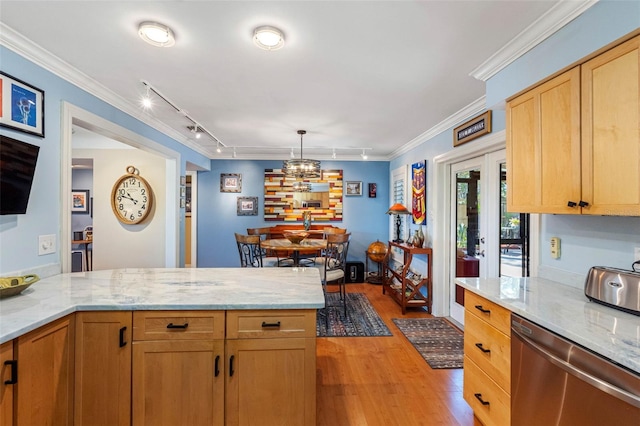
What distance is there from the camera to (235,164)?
18.2 ft

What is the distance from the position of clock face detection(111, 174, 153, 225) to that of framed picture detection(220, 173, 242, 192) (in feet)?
5.07

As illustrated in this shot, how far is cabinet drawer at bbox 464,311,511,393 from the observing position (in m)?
1.53

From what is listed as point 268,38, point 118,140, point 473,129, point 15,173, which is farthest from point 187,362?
point 473,129

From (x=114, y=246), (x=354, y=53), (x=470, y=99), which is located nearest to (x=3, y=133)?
(x=354, y=53)

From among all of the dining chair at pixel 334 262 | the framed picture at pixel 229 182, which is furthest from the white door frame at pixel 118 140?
the dining chair at pixel 334 262

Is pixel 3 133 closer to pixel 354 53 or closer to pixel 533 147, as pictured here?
pixel 354 53

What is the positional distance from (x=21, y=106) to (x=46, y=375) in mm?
1643

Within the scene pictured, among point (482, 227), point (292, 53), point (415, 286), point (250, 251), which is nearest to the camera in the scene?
point (292, 53)

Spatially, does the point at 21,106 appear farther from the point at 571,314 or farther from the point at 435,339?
the point at 435,339

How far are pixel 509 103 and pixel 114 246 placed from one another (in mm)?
5035

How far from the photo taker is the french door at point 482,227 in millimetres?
2576

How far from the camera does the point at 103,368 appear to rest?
1446 mm

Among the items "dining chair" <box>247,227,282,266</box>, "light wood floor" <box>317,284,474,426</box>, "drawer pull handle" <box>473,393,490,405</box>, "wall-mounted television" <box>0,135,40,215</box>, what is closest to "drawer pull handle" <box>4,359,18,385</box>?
"wall-mounted television" <box>0,135,40,215</box>

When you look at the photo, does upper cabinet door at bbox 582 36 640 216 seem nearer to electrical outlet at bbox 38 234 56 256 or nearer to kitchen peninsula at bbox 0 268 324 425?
kitchen peninsula at bbox 0 268 324 425
